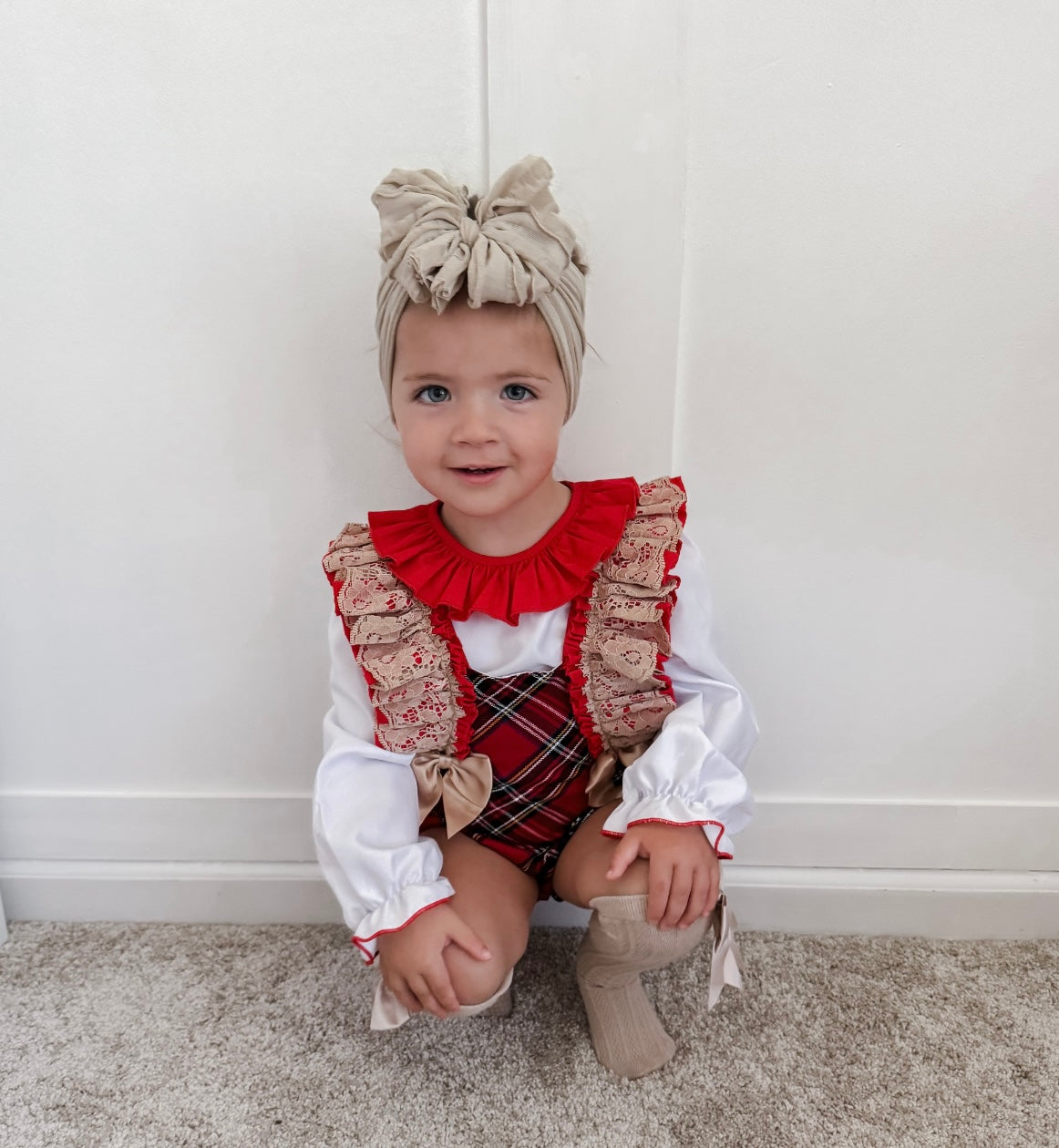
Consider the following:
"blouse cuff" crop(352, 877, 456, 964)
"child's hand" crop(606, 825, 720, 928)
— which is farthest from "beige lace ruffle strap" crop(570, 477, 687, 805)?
"blouse cuff" crop(352, 877, 456, 964)

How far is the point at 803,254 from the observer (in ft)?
2.94

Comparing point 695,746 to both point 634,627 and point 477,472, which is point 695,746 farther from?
point 477,472

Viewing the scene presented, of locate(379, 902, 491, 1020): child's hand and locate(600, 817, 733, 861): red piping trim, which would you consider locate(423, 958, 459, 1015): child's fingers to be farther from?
locate(600, 817, 733, 861): red piping trim

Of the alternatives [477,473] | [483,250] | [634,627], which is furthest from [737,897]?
[483,250]

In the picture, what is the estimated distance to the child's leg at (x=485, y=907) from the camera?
785 mm

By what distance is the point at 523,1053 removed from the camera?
0.91 m

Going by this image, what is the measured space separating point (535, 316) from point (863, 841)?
2.59 feet

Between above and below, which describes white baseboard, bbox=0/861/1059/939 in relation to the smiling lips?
below

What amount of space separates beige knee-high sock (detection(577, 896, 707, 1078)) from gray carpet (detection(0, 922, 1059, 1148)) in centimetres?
2

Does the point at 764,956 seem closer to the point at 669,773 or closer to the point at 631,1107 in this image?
the point at 631,1107

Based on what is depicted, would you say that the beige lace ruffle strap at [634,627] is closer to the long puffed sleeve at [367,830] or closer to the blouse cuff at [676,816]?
the blouse cuff at [676,816]

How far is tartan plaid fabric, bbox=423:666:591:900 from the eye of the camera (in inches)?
34.1

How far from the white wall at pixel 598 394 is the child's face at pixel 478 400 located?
20 cm

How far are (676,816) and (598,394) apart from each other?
0.46 meters
